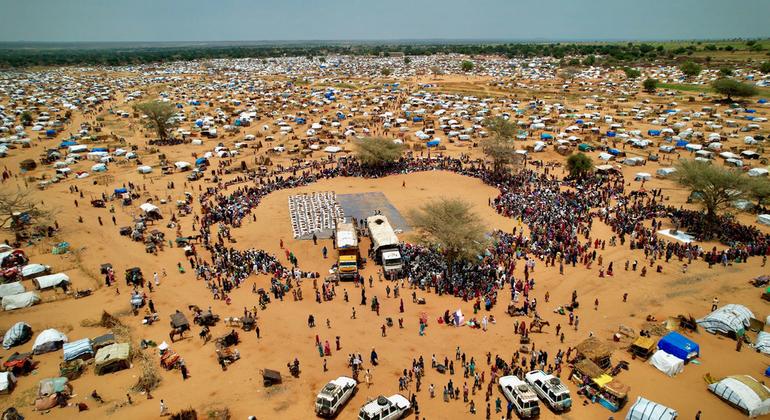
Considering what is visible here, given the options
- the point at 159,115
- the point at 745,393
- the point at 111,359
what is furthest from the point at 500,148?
the point at 159,115

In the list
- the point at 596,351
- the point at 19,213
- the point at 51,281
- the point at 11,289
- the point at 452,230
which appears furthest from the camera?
the point at 19,213

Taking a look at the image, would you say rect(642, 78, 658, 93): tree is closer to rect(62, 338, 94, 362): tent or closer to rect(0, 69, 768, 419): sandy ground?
rect(0, 69, 768, 419): sandy ground

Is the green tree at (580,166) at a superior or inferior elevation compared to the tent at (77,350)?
superior

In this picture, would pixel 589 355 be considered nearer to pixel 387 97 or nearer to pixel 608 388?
pixel 608 388

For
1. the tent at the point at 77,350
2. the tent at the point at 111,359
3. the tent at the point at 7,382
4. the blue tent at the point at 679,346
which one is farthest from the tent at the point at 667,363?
the tent at the point at 7,382

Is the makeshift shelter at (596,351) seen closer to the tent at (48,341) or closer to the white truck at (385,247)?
the white truck at (385,247)

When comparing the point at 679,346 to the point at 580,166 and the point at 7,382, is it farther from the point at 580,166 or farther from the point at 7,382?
the point at 7,382
